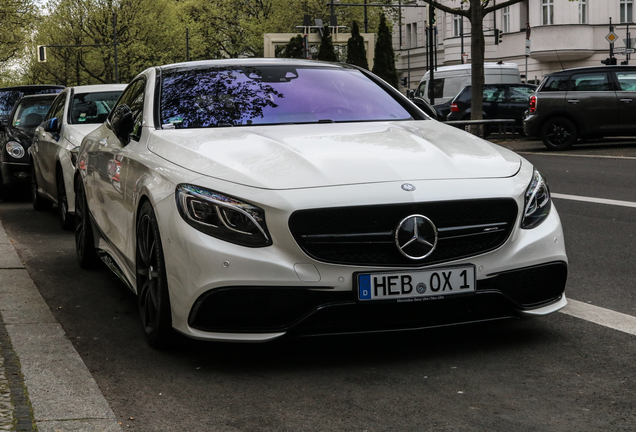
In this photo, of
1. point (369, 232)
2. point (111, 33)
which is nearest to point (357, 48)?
point (111, 33)

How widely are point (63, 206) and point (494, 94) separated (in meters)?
19.1

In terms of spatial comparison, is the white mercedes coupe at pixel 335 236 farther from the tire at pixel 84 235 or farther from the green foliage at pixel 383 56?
the green foliage at pixel 383 56

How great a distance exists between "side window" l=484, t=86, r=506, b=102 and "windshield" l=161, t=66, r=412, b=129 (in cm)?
2145

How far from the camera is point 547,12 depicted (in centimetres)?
5247

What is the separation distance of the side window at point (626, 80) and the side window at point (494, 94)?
7629 millimetres

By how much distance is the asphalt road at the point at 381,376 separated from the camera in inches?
141

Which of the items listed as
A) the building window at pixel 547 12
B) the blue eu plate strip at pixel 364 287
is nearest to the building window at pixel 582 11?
the building window at pixel 547 12

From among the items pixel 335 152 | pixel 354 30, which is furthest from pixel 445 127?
pixel 354 30

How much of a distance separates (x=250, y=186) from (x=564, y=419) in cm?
158

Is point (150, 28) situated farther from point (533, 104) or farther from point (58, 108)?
point (58, 108)

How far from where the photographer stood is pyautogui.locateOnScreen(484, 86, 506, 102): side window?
1061 inches

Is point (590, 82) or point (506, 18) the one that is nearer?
point (590, 82)

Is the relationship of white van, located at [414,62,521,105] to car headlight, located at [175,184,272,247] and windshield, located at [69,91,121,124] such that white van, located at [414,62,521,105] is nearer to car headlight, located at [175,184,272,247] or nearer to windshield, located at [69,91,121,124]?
windshield, located at [69,91,121,124]

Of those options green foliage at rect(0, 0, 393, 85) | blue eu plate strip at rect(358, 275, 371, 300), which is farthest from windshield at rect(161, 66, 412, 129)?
green foliage at rect(0, 0, 393, 85)
